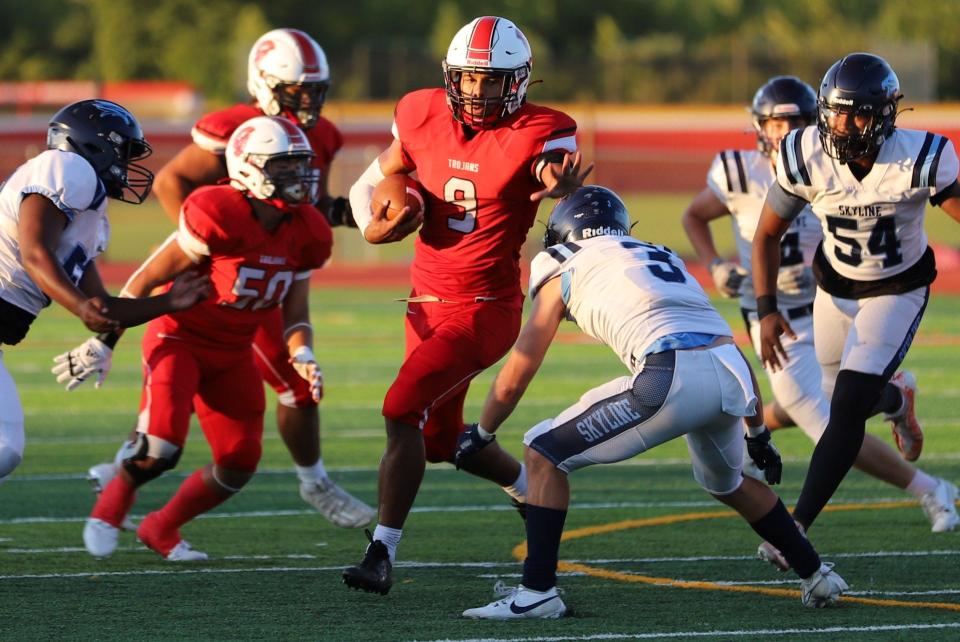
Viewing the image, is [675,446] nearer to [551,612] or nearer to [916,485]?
[916,485]

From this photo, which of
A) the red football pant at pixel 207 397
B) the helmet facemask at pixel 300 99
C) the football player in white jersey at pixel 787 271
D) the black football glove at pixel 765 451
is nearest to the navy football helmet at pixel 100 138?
the red football pant at pixel 207 397

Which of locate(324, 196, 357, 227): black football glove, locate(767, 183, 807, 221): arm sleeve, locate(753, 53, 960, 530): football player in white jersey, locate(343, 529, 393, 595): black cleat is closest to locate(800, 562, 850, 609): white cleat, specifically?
locate(753, 53, 960, 530): football player in white jersey

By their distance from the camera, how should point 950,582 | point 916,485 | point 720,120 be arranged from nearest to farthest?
point 950,582 → point 916,485 → point 720,120

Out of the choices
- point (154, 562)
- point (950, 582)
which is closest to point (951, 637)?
point (950, 582)

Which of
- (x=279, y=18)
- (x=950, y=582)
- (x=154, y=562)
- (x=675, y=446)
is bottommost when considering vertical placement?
(x=279, y=18)

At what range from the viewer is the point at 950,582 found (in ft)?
17.5

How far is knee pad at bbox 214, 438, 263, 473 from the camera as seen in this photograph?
6039mm

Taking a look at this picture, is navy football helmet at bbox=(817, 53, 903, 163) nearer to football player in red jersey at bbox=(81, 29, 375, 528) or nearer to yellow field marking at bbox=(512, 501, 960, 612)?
yellow field marking at bbox=(512, 501, 960, 612)

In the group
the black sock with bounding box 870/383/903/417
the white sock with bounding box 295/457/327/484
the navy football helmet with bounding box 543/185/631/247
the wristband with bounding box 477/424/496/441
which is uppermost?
the navy football helmet with bounding box 543/185/631/247

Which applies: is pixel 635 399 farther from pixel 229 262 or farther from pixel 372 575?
pixel 229 262

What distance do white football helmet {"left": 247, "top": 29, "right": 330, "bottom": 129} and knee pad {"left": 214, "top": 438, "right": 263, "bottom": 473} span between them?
206 cm

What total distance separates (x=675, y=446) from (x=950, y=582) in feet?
11.6

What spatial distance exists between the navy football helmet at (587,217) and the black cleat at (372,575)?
1.17m

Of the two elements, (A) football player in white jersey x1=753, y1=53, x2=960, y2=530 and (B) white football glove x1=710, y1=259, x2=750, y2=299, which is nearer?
(A) football player in white jersey x1=753, y1=53, x2=960, y2=530
